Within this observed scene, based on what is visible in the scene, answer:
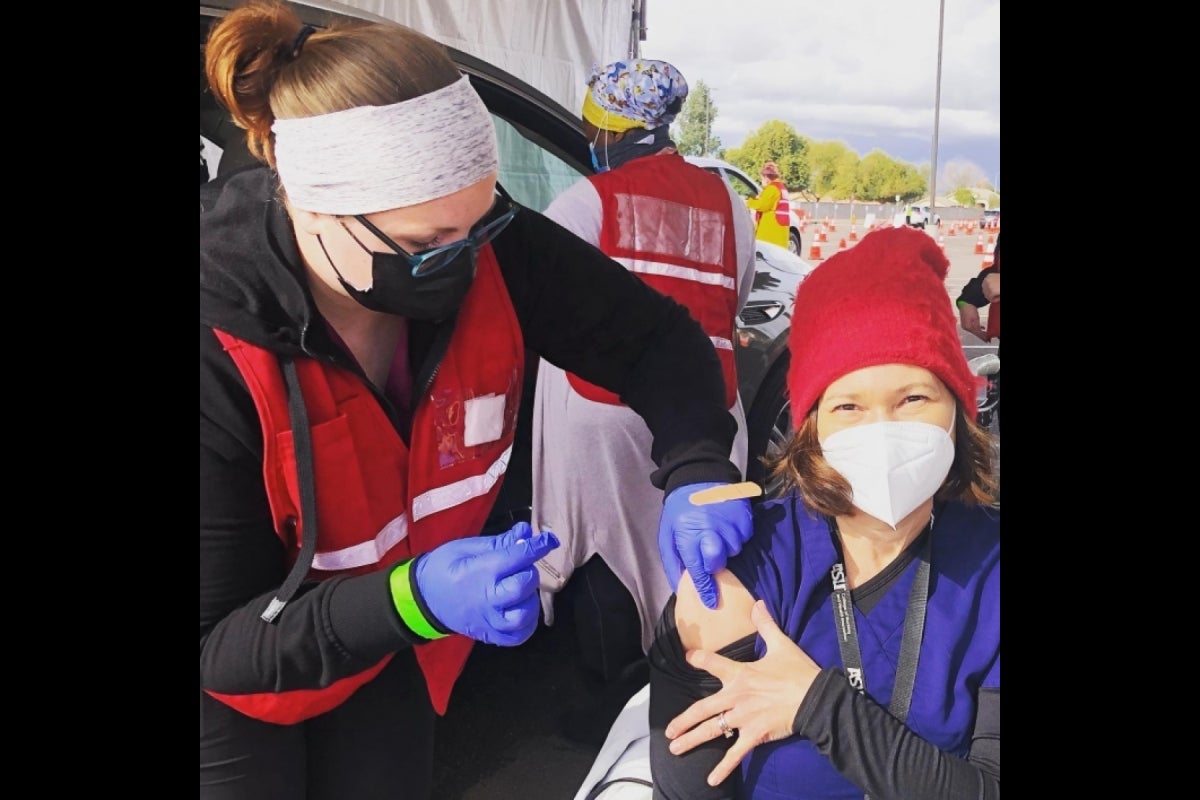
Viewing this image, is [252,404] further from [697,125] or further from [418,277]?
[697,125]

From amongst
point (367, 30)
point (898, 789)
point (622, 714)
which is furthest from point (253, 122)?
point (898, 789)

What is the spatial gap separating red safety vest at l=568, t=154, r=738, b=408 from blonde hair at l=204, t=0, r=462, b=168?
1.42 feet

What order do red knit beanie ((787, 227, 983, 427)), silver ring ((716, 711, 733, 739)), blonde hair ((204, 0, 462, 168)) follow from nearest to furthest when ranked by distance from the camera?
1. blonde hair ((204, 0, 462, 168))
2. red knit beanie ((787, 227, 983, 427))
3. silver ring ((716, 711, 733, 739))

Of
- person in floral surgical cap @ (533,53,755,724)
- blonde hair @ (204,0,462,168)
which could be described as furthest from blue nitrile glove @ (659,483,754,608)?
blonde hair @ (204,0,462,168)

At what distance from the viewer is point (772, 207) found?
1535 millimetres

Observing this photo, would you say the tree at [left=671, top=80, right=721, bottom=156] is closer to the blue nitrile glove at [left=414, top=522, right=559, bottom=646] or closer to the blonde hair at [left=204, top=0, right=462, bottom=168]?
the blonde hair at [left=204, top=0, right=462, bottom=168]

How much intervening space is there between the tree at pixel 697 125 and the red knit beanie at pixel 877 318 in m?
0.26

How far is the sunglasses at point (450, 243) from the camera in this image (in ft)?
3.99

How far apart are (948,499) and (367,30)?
1.06 metres

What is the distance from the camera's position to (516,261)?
140 cm

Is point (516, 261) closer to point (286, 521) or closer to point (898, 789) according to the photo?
point (286, 521)

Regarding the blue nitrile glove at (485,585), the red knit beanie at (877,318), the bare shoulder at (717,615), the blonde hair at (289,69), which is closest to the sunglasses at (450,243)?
the blonde hair at (289,69)

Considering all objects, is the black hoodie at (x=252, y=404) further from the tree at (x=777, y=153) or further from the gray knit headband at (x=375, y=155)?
the tree at (x=777, y=153)

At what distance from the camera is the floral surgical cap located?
1.50 m
